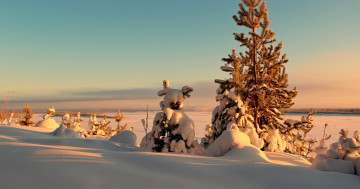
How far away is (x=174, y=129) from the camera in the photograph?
8484mm

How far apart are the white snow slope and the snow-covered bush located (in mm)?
452

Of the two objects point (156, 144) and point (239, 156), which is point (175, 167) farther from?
point (156, 144)

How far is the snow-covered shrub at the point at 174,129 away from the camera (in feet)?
27.6

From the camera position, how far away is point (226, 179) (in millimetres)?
3523

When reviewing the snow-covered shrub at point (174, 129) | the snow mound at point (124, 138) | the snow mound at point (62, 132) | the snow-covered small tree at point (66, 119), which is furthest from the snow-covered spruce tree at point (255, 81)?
the snow-covered small tree at point (66, 119)

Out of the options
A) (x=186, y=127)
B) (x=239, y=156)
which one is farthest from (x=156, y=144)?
(x=239, y=156)

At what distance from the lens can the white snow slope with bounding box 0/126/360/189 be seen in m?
2.98

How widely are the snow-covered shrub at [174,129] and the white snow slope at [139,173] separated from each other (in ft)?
13.6

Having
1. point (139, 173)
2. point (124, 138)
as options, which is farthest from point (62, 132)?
point (139, 173)

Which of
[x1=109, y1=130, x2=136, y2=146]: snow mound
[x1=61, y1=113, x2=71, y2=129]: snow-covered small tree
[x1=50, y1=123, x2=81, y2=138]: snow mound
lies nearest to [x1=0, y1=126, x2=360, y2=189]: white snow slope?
[x1=50, y1=123, x2=81, y2=138]: snow mound

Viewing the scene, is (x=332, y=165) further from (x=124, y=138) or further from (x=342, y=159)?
(x=124, y=138)

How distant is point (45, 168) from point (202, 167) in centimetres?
253

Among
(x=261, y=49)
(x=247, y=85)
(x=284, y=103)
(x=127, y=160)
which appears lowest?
(x=127, y=160)

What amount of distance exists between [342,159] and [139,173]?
454cm
